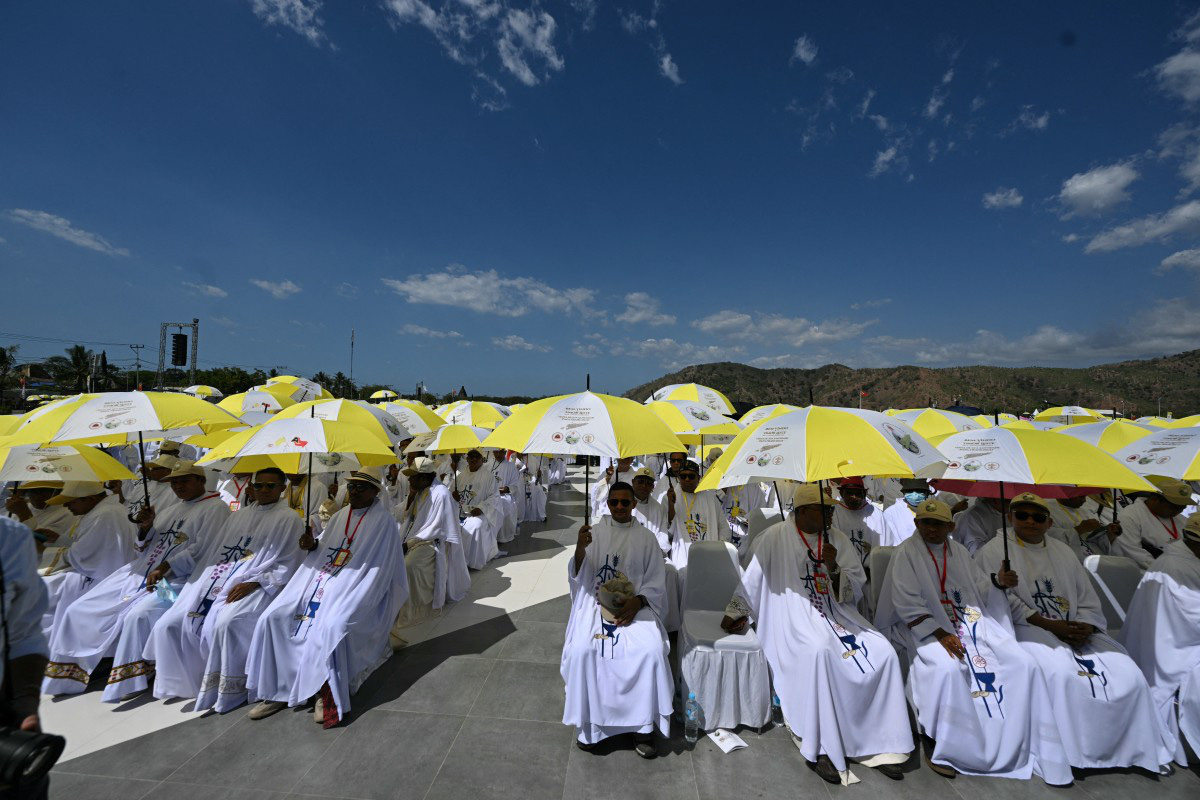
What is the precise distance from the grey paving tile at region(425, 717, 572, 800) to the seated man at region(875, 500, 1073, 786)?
246 centimetres

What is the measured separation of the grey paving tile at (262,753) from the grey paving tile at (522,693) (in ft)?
3.42

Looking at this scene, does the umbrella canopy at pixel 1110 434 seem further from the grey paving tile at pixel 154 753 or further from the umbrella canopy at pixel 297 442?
the grey paving tile at pixel 154 753

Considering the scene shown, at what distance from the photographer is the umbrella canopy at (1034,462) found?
9.61 ft

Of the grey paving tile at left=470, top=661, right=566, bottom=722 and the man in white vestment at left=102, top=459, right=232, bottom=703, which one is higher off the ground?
the man in white vestment at left=102, top=459, right=232, bottom=703

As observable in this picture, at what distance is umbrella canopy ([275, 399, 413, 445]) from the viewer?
184 inches

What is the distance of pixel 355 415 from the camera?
491cm

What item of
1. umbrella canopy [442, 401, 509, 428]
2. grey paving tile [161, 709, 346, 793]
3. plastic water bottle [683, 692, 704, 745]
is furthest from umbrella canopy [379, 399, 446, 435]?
plastic water bottle [683, 692, 704, 745]

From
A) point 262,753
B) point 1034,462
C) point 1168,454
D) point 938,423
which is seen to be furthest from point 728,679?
point 938,423

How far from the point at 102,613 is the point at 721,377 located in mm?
74333

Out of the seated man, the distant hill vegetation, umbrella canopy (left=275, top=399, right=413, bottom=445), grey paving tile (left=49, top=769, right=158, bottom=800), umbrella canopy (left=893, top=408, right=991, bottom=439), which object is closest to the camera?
grey paving tile (left=49, top=769, right=158, bottom=800)

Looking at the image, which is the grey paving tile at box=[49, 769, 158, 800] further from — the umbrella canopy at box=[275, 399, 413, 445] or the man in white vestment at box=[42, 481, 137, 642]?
the umbrella canopy at box=[275, 399, 413, 445]

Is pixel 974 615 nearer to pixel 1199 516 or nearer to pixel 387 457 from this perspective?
pixel 1199 516

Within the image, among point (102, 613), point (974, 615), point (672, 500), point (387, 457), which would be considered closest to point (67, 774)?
point (102, 613)

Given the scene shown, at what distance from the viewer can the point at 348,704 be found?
11.6 feet
